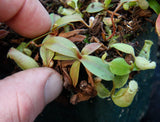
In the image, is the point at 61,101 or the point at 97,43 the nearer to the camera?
the point at 97,43

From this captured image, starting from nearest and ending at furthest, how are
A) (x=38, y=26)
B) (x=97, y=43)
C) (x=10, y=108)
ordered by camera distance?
(x=10, y=108), (x=97, y=43), (x=38, y=26)

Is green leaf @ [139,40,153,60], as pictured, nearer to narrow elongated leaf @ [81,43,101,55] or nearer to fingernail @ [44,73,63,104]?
narrow elongated leaf @ [81,43,101,55]

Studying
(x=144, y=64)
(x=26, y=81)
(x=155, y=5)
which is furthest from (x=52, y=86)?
(x=155, y=5)

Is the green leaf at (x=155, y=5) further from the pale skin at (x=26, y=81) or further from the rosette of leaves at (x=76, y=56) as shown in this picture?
the pale skin at (x=26, y=81)

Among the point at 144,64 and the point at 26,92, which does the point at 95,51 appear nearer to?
the point at 144,64

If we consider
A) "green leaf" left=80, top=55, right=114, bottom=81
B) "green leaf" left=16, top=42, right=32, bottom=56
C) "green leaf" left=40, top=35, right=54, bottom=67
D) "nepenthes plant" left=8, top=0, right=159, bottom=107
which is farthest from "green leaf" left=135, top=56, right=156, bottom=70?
"green leaf" left=16, top=42, right=32, bottom=56

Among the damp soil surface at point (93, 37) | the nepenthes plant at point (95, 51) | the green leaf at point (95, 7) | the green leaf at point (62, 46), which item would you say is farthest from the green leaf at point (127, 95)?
the green leaf at point (95, 7)

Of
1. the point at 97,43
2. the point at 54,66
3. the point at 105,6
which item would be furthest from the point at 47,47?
the point at 105,6

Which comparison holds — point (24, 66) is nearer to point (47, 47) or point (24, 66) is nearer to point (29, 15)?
point (47, 47)
